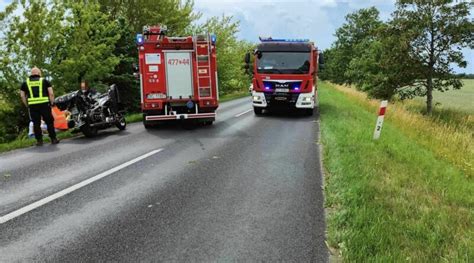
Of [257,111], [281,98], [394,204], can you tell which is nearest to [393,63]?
[257,111]

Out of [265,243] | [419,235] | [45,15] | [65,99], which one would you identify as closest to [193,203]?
[265,243]

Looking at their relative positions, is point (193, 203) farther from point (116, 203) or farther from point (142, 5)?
point (142, 5)

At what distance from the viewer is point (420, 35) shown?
2961 cm

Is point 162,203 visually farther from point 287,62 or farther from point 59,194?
point 287,62

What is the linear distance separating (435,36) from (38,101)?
1066 inches

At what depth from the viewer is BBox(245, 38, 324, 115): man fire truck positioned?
1697 cm

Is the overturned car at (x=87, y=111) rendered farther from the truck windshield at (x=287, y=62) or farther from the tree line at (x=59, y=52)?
the truck windshield at (x=287, y=62)

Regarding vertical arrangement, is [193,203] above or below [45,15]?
below

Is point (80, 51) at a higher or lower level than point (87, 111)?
higher

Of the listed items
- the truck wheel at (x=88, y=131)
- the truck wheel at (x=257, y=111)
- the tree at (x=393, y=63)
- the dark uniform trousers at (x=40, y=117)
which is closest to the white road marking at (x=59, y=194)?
the dark uniform trousers at (x=40, y=117)

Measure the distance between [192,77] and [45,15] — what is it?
986cm

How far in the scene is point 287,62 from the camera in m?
17.1

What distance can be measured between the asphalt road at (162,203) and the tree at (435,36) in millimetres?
23206

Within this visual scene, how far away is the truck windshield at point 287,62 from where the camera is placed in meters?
17.0
